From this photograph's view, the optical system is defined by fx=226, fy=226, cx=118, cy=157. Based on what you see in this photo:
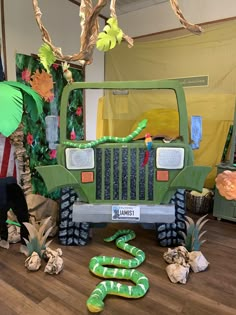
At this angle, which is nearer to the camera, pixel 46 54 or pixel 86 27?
pixel 86 27

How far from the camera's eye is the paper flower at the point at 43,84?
7.93ft

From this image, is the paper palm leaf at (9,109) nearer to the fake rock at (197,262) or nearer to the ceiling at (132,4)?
the fake rock at (197,262)

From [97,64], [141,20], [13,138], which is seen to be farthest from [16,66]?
[141,20]

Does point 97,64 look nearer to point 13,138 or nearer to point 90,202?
point 13,138

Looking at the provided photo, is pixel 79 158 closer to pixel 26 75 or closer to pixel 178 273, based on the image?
pixel 178 273

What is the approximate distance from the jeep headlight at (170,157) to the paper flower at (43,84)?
1627 mm

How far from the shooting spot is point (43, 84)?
2498 millimetres

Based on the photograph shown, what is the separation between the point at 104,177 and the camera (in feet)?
5.13

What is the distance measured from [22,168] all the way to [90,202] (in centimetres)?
62

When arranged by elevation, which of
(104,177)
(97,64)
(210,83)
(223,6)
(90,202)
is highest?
(223,6)

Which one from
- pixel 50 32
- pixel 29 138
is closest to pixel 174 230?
pixel 29 138

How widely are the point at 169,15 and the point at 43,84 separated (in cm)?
Answer: 183

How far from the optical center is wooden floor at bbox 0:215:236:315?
1.08m

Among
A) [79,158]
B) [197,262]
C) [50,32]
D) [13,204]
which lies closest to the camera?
[197,262]
